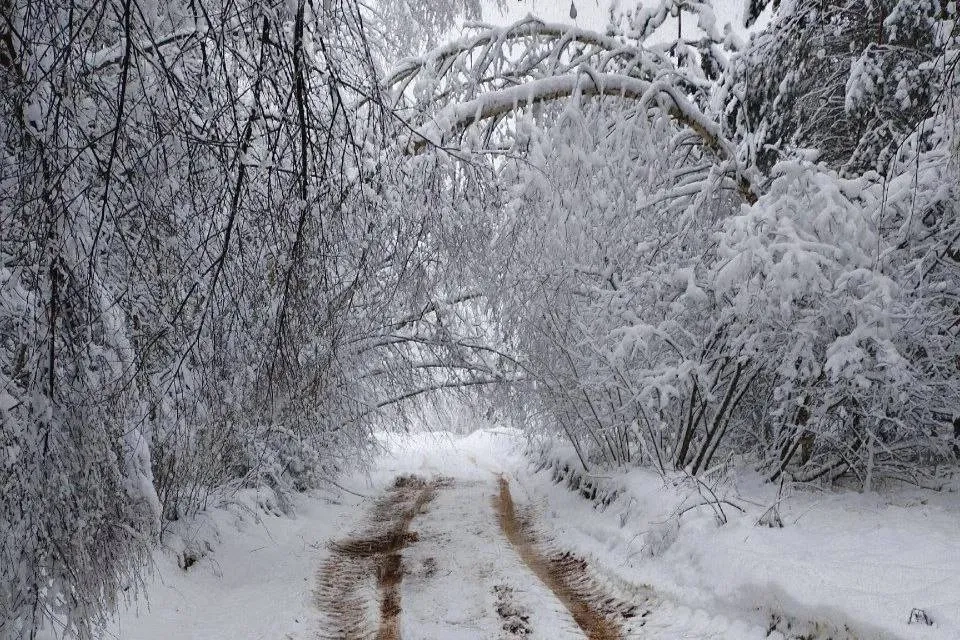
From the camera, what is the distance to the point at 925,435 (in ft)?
21.3

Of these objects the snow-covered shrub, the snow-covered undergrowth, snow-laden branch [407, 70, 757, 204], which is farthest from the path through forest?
snow-laden branch [407, 70, 757, 204]

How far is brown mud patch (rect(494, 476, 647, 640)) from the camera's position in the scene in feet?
17.2

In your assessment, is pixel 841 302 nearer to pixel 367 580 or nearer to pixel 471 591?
pixel 471 591

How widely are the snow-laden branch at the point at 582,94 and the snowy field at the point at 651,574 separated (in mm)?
3533

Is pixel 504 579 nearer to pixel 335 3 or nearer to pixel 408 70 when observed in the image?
pixel 408 70

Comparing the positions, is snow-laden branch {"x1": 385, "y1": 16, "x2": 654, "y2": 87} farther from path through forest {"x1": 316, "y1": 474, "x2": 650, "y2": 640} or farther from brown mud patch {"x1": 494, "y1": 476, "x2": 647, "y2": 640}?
brown mud patch {"x1": 494, "y1": 476, "x2": 647, "y2": 640}

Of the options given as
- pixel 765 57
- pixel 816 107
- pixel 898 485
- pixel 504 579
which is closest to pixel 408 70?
pixel 765 57

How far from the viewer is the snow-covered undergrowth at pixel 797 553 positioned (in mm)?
3967

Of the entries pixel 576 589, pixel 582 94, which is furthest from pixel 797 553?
pixel 582 94

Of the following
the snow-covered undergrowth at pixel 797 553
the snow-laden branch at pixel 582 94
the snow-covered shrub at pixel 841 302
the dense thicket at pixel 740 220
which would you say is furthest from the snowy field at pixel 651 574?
the snow-laden branch at pixel 582 94

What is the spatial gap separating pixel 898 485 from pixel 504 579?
184 inches

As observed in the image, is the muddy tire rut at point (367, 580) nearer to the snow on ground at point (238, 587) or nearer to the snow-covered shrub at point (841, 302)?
the snow on ground at point (238, 587)

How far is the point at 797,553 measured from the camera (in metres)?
5.04

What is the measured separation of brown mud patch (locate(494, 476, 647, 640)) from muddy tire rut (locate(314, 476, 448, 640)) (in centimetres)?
154
